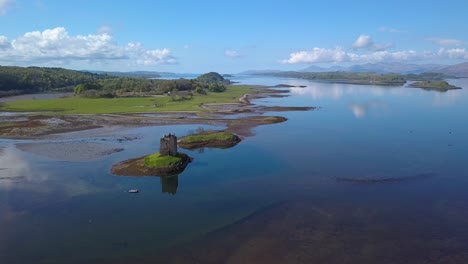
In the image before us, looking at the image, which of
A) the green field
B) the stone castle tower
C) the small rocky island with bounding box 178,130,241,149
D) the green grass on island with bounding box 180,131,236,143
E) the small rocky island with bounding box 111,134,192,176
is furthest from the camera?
the green field

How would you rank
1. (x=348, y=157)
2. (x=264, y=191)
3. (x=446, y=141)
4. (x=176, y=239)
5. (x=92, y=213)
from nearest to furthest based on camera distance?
(x=176, y=239), (x=92, y=213), (x=264, y=191), (x=348, y=157), (x=446, y=141)

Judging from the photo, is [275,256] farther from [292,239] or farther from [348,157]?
[348,157]

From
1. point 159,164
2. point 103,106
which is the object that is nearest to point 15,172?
point 159,164

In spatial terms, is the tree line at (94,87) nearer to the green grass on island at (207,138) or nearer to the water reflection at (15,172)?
the green grass on island at (207,138)

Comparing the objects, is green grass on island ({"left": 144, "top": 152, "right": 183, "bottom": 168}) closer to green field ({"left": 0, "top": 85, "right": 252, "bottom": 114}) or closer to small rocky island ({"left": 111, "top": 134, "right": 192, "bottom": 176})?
small rocky island ({"left": 111, "top": 134, "right": 192, "bottom": 176})

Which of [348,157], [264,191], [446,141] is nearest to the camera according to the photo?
[264,191]

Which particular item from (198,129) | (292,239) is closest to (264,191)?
(292,239)

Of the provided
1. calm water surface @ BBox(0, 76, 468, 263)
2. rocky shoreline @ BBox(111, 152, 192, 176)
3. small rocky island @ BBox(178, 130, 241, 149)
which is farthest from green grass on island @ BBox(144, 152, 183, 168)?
small rocky island @ BBox(178, 130, 241, 149)

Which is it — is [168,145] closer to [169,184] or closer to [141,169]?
[141,169]
